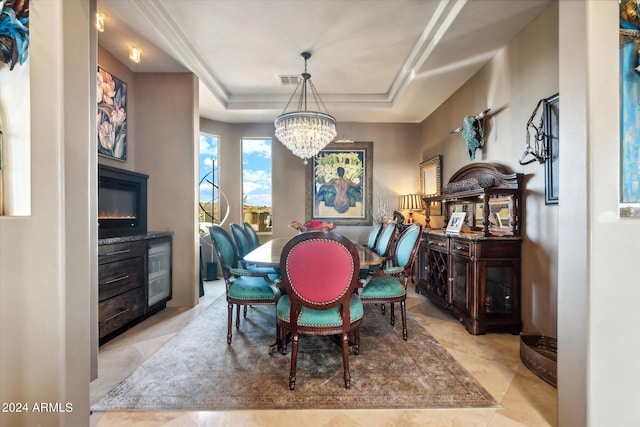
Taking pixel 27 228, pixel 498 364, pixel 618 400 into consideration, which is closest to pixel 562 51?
pixel 618 400

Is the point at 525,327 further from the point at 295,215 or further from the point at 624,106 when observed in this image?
the point at 295,215

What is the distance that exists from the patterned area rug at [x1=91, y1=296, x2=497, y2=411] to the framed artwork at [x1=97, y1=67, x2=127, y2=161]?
2.13 meters

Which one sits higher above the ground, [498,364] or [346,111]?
[346,111]

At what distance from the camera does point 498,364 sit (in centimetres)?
205

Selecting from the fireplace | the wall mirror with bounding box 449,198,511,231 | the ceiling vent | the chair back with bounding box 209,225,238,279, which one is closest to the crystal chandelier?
the ceiling vent

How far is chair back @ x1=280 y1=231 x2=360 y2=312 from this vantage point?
5.37 ft

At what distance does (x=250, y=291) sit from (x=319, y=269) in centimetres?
96

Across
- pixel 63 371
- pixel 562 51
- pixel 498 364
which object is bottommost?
pixel 498 364

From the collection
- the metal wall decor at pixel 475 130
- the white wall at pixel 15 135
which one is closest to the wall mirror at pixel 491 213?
the metal wall decor at pixel 475 130

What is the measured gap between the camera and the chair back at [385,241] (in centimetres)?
299

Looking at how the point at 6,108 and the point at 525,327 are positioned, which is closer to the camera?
the point at 6,108

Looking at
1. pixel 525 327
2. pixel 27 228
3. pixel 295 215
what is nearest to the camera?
pixel 27 228

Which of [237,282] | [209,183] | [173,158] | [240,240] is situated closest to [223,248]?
[237,282]

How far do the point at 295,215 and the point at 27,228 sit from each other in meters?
4.04
